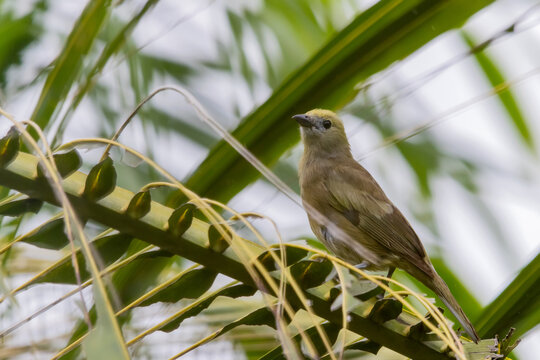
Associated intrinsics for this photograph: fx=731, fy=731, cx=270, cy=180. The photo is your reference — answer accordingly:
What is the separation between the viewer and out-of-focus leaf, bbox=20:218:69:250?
1.13m

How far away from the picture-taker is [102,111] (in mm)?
2463

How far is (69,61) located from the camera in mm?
1504

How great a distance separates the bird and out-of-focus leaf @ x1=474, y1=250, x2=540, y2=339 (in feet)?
3.61

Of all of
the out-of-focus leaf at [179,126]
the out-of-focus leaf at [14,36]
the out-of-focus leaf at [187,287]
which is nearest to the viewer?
the out-of-focus leaf at [187,287]

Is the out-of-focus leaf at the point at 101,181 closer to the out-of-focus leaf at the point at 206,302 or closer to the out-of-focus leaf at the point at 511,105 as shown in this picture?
the out-of-focus leaf at the point at 206,302

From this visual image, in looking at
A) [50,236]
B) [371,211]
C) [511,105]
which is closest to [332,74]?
[50,236]

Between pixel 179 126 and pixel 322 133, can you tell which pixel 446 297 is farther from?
pixel 322 133

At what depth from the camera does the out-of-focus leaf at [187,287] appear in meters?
1.21

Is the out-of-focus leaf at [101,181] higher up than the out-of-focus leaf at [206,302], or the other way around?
the out-of-focus leaf at [101,181]

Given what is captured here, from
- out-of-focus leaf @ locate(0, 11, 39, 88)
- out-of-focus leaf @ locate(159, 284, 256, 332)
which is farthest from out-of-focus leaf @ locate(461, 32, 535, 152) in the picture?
out-of-focus leaf @ locate(159, 284, 256, 332)

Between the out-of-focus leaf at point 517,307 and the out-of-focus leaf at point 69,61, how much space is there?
3.22ft

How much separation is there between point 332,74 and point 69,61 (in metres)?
0.54

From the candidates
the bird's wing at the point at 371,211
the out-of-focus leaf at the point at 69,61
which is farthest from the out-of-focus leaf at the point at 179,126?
the bird's wing at the point at 371,211

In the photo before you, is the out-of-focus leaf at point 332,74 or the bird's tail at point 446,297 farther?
the bird's tail at point 446,297
